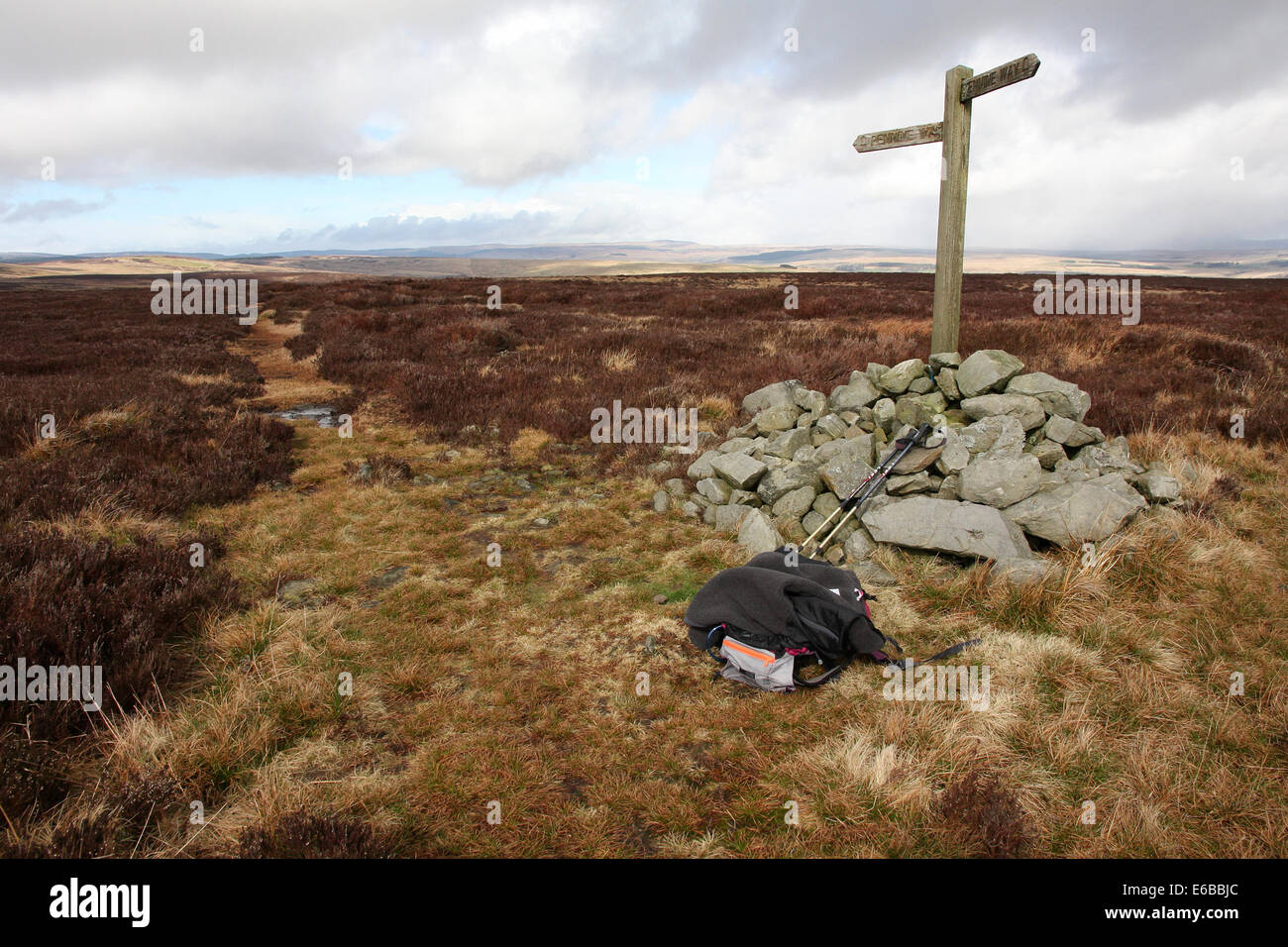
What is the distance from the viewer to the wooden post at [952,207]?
6.09 meters

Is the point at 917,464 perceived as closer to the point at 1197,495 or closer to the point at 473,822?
the point at 1197,495

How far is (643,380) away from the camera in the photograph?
1162 centimetres

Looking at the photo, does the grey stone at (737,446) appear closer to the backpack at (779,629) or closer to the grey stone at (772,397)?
the grey stone at (772,397)

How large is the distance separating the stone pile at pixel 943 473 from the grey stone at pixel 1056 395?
13 mm

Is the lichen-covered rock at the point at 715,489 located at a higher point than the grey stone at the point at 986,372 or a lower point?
lower

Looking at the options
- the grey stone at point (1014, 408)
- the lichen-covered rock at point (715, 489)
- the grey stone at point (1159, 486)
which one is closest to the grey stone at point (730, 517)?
the lichen-covered rock at point (715, 489)

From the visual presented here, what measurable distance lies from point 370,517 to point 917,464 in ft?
18.8

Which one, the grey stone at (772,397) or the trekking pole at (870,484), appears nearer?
the trekking pole at (870,484)

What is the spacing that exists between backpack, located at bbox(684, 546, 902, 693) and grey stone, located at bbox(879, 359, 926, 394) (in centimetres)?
348

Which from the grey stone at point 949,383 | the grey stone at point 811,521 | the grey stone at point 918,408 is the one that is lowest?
the grey stone at point 811,521

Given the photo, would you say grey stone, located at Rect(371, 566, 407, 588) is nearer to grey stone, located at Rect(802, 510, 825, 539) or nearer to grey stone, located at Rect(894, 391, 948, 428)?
grey stone, located at Rect(802, 510, 825, 539)

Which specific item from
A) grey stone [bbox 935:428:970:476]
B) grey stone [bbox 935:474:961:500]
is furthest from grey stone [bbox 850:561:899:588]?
grey stone [bbox 935:428:970:476]
